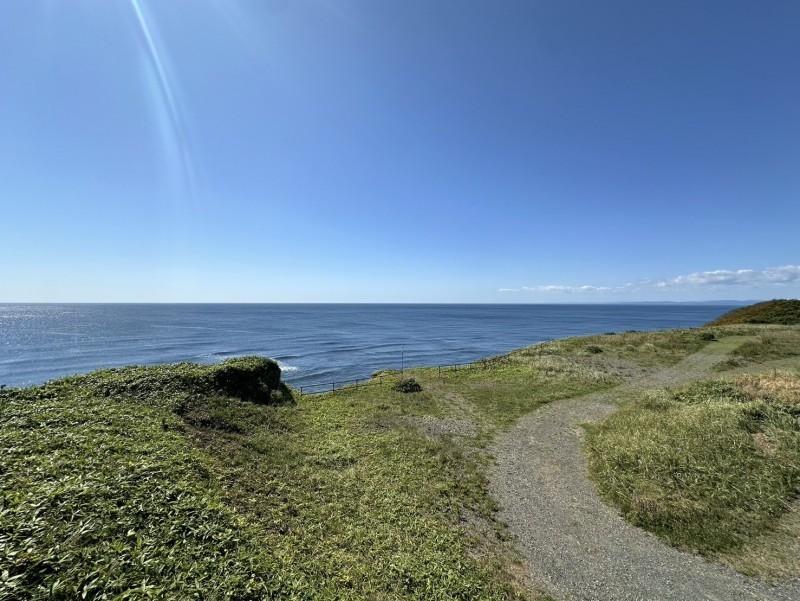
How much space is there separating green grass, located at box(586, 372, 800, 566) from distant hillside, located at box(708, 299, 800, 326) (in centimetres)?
6703

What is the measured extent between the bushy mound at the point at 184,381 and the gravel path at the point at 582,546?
48.0ft

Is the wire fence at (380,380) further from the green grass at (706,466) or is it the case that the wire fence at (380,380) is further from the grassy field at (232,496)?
the green grass at (706,466)

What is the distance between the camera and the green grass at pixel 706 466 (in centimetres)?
1103

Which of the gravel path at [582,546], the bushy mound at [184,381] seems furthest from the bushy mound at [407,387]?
the gravel path at [582,546]

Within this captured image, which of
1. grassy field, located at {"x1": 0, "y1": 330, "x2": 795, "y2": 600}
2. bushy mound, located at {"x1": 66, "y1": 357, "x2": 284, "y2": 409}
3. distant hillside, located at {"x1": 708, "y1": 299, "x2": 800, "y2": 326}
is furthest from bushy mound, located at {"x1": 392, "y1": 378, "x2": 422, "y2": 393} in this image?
distant hillside, located at {"x1": 708, "y1": 299, "x2": 800, "y2": 326}

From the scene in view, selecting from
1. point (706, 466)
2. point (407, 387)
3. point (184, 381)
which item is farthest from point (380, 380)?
point (706, 466)

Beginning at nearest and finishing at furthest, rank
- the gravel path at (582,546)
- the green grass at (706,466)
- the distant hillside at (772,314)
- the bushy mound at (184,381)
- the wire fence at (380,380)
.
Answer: the gravel path at (582,546), the green grass at (706,466), the bushy mound at (184,381), the wire fence at (380,380), the distant hillside at (772,314)

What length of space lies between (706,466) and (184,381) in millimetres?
24064

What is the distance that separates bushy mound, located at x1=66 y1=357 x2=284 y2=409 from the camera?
53.1ft

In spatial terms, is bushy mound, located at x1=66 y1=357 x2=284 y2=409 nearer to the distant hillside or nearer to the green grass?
the green grass

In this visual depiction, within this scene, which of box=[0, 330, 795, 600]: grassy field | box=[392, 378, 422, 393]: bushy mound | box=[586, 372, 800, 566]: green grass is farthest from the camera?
box=[392, 378, 422, 393]: bushy mound

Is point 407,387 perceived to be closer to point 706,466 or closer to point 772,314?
point 706,466

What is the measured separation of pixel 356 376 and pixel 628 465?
3662cm

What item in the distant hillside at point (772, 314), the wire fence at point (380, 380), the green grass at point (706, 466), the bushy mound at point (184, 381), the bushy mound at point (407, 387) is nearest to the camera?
the green grass at point (706, 466)
